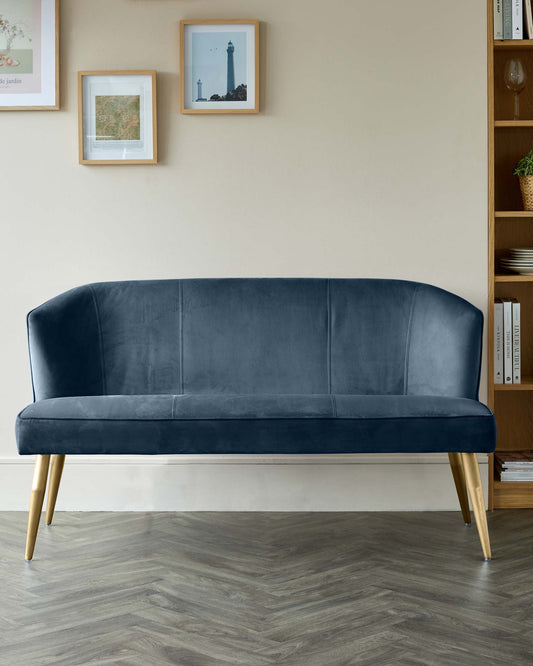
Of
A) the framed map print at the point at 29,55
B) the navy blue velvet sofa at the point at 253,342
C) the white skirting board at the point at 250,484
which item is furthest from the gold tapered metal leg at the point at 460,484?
the framed map print at the point at 29,55

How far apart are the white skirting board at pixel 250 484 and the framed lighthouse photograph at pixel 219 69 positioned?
139 centimetres

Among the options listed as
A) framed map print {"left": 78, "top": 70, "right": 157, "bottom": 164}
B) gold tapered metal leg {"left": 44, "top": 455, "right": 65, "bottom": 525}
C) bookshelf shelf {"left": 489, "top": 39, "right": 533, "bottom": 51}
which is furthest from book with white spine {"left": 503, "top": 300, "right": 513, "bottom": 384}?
gold tapered metal leg {"left": 44, "top": 455, "right": 65, "bottom": 525}

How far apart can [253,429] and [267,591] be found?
1.53 feet

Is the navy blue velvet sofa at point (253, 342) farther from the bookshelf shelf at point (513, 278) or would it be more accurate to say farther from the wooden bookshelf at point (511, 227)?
the wooden bookshelf at point (511, 227)

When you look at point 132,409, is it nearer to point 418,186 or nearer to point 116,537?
point 116,537

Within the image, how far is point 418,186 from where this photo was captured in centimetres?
302

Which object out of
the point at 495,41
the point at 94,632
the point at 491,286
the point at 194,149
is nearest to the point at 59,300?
the point at 194,149

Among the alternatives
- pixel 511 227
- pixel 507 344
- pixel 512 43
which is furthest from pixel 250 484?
pixel 512 43

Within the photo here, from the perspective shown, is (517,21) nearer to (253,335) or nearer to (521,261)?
(521,261)

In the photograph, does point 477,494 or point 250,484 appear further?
point 250,484

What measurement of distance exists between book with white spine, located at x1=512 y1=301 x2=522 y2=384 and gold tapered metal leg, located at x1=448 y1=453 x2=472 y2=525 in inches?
17.4

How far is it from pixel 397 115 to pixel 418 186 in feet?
0.96

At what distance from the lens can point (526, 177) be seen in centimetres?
298

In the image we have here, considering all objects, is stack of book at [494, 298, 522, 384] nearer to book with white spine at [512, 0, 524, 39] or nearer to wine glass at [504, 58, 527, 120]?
wine glass at [504, 58, 527, 120]
